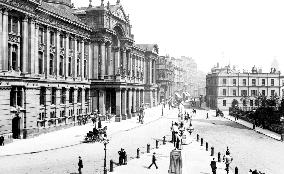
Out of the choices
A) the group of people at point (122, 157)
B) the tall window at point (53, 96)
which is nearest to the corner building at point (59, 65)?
the tall window at point (53, 96)

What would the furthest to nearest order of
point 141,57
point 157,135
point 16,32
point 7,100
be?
point 141,57
point 157,135
point 16,32
point 7,100

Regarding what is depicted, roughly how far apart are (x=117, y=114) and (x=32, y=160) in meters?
31.1

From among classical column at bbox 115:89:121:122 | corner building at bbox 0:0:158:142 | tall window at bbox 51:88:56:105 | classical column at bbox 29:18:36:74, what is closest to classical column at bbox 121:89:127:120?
corner building at bbox 0:0:158:142

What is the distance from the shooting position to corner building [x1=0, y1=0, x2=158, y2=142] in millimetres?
34784

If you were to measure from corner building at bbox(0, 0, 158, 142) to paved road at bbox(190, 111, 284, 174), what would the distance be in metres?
19.3

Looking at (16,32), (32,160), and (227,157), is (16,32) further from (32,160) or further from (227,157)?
(227,157)

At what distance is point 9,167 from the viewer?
2361 centimetres

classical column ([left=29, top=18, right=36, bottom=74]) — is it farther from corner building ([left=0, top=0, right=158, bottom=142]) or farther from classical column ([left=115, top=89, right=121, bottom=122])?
classical column ([left=115, top=89, right=121, bottom=122])

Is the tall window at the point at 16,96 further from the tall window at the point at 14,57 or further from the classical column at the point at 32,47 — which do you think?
the classical column at the point at 32,47

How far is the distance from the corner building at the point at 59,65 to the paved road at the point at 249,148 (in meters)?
19.3

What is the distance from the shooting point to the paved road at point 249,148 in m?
26.1

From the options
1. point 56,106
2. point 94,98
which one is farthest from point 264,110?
point 56,106

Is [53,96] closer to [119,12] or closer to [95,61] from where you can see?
[95,61]

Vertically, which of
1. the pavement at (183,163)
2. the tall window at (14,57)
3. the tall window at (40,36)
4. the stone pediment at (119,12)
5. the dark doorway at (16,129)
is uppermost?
the stone pediment at (119,12)
